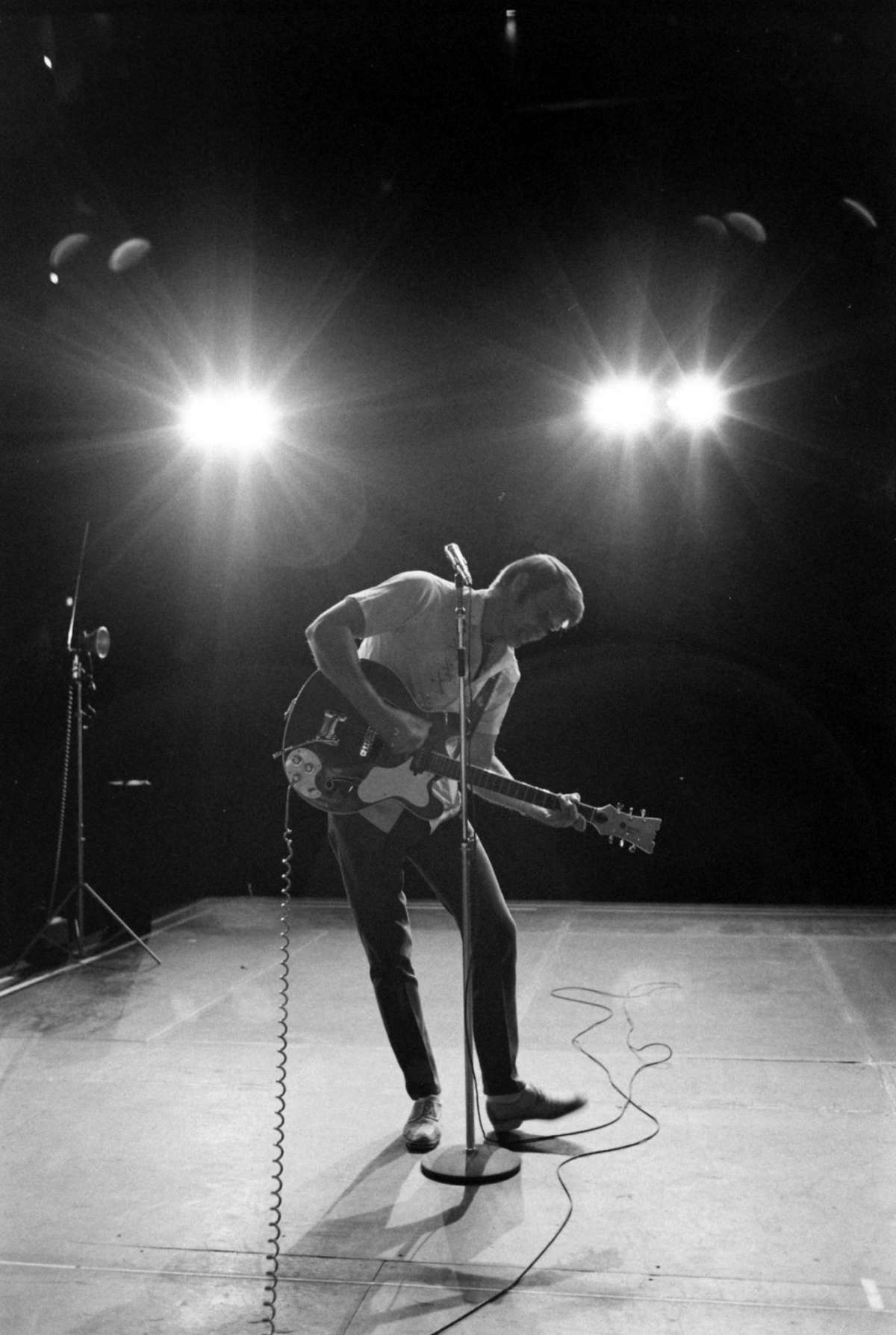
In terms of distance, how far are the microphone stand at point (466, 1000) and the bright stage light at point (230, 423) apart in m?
4.40

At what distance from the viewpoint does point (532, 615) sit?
327 cm

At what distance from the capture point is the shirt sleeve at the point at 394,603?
326 cm

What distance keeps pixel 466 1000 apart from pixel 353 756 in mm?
738

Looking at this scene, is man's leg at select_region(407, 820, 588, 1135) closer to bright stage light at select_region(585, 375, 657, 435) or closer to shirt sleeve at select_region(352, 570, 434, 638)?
shirt sleeve at select_region(352, 570, 434, 638)

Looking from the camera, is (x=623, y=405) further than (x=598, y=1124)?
Yes

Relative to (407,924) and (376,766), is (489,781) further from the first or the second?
(407,924)

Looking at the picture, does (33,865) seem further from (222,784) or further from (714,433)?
(714,433)

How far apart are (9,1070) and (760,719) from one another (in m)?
5.12

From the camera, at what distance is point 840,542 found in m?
7.56

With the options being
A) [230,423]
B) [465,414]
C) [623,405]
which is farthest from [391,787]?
[465,414]

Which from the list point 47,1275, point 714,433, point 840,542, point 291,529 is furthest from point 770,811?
point 47,1275

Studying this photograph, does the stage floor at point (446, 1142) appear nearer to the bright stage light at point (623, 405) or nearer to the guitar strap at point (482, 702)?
the guitar strap at point (482, 702)

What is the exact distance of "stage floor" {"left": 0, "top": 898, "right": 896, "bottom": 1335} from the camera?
2.36m

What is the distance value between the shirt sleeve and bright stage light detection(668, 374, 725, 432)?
4.48 meters
